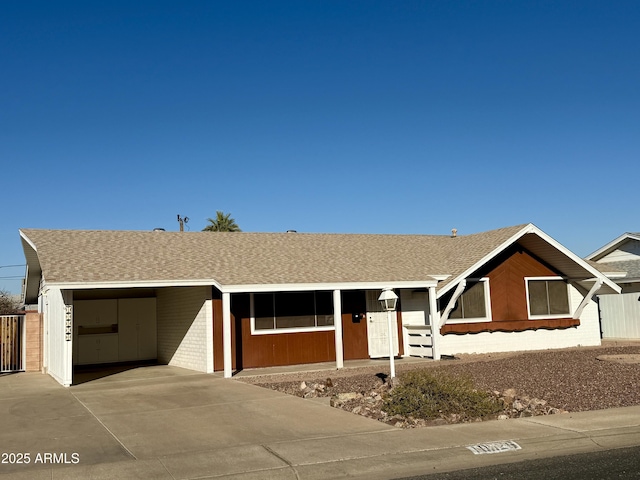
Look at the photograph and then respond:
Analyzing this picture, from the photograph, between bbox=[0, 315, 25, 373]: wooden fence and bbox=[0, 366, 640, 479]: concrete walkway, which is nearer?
bbox=[0, 366, 640, 479]: concrete walkway

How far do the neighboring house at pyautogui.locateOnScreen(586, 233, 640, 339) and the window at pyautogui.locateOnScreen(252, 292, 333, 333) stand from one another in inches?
478

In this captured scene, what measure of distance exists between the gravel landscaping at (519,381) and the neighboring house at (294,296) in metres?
1.57

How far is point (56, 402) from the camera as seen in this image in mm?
13352

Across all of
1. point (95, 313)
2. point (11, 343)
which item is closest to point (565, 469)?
point (95, 313)

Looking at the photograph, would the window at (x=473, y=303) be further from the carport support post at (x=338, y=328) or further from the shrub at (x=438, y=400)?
the shrub at (x=438, y=400)

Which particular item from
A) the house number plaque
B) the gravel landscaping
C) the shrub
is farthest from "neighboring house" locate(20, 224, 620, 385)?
the shrub

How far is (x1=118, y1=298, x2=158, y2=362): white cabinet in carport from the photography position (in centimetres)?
2261

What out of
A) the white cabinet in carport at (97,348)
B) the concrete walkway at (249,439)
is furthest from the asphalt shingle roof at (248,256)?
the concrete walkway at (249,439)

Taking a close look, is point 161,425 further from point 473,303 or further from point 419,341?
point 473,303

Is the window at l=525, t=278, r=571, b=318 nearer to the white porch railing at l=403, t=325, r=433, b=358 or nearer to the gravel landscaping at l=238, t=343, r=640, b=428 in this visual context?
the gravel landscaping at l=238, t=343, r=640, b=428

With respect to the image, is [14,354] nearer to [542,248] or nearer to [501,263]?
[501,263]

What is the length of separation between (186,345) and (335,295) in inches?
195

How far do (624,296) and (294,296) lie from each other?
1506 centimetres

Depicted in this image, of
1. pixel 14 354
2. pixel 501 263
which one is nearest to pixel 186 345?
pixel 14 354
